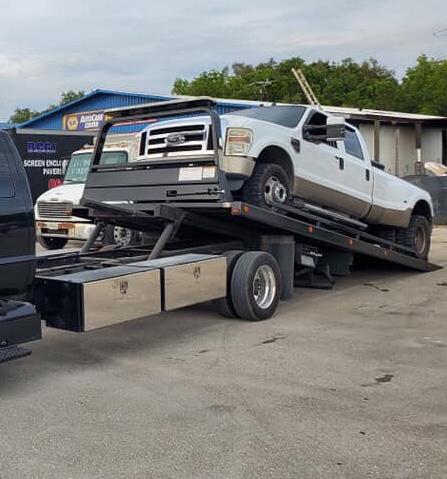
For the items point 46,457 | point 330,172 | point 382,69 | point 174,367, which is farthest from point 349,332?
point 382,69

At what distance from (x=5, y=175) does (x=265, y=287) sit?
12.3 feet

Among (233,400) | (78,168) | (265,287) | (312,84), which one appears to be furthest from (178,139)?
(312,84)

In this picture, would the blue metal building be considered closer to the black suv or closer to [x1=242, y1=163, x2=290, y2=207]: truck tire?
[x1=242, y1=163, x2=290, y2=207]: truck tire

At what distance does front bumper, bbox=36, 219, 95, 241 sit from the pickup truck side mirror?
542 centimetres

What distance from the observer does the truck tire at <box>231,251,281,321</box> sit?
26.0 ft

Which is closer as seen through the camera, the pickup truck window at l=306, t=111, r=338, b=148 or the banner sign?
the pickup truck window at l=306, t=111, r=338, b=148

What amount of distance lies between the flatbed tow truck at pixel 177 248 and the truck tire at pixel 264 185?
0.15m

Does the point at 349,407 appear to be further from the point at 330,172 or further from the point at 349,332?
the point at 330,172

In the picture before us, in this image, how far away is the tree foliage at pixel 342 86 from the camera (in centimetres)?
4950

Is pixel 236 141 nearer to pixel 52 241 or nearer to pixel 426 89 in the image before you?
pixel 52 241

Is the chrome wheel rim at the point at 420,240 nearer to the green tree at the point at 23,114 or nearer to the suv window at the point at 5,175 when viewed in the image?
the suv window at the point at 5,175

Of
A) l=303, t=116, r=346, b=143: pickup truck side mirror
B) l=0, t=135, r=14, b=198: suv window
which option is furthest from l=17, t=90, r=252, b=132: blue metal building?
l=0, t=135, r=14, b=198: suv window

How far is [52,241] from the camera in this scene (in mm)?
14469

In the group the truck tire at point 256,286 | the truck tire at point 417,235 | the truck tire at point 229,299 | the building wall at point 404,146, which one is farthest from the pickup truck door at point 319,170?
the building wall at point 404,146
